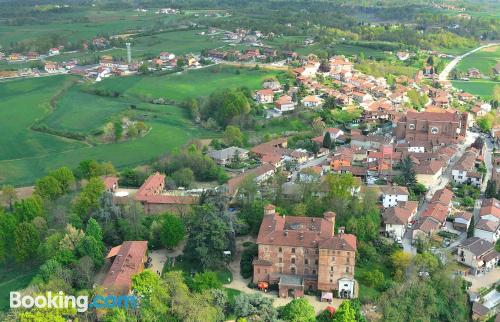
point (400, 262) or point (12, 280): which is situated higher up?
point (400, 262)

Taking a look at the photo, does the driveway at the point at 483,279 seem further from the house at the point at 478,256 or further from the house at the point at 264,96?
the house at the point at 264,96

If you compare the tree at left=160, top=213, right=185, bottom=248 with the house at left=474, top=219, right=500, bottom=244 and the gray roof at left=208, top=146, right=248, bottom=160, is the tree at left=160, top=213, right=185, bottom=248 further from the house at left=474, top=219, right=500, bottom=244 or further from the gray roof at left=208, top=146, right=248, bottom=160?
the house at left=474, top=219, right=500, bottom=244


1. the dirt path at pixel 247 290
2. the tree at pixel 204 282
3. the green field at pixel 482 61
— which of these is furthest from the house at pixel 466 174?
the green field at pixel 482 61

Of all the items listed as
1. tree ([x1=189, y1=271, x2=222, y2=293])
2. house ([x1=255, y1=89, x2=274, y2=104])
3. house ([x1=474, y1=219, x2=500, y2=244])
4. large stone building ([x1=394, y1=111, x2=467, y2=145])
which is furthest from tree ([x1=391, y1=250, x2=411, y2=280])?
house ([x1=255, y1=89, x2=274, y2=104])

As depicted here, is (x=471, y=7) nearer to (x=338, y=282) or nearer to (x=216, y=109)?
(x=216, y=109)

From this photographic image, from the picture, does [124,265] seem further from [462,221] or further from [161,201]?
[462,221]

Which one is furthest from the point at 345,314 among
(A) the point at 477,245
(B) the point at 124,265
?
(B) the point at 124,265
